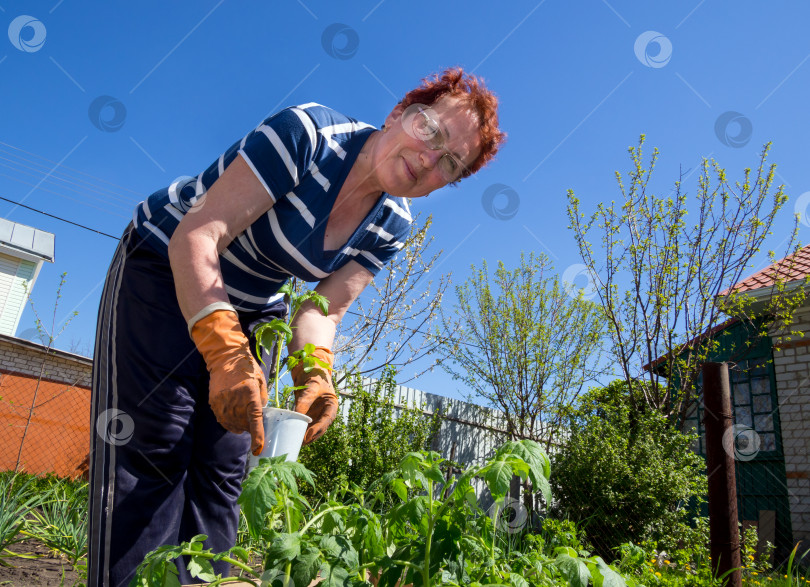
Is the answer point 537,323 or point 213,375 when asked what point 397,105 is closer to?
point 213,375

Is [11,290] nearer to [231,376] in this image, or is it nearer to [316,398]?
[316,398]

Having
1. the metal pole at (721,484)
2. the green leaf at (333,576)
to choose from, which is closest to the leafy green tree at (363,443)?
the metal pole at (721,484)

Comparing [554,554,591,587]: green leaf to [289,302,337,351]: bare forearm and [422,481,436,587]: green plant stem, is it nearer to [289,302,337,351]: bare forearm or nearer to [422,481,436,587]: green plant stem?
[422,481,436,587]: green plant stem

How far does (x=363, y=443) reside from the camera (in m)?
5.64

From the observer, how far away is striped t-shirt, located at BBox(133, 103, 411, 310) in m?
1.48

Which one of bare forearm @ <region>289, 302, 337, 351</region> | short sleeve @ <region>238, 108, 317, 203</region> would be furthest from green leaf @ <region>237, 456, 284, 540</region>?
bare forearm @ <region>289, 302, 337, 351</region>

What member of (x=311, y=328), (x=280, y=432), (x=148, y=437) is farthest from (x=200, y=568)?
(x=311, y=328)

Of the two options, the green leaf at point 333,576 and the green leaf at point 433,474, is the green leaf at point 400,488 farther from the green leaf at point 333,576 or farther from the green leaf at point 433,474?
the green leaf at point 333,576

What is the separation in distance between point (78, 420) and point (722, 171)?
34.5ft

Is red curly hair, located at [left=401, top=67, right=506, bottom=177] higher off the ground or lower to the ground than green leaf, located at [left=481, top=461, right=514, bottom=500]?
higher

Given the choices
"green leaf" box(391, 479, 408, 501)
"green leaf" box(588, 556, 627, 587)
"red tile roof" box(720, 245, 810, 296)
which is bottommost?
"green leaf" box(588, 556, 627, 587)

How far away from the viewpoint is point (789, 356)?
820 centimetres

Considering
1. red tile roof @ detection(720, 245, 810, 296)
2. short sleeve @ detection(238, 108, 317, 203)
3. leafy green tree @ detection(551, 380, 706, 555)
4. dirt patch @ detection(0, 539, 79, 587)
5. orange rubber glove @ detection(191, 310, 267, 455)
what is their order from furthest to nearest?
red tile roof @ detection(720, 245, 810, 296) < leafy green tree @ detection(551, 380, 706, 555) < dirt patch @ detection(0, 539, 79, 587) < short sleeve @ detection(238, 108, 317, 203) < orange rubber glove @ detection(191, 310, 267, 455)

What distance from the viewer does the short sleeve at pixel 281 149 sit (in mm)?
1442
